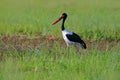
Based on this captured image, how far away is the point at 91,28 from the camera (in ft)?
50.8

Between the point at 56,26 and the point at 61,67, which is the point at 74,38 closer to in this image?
the point at 56,26

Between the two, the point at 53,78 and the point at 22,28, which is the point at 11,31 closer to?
the point at 22,28

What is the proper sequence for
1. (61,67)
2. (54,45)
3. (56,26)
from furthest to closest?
(56,26) < (54,45) < (61,67)

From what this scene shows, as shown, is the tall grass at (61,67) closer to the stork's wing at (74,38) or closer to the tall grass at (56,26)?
the stork's wing at (74,38)

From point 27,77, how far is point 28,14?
11.5 m

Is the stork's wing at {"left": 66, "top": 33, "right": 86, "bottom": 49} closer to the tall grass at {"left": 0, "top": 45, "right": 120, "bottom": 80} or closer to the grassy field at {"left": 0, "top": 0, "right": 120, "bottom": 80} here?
the grassy field at {"left": 0, "top": 0, "right": 120, "bottom": 80}

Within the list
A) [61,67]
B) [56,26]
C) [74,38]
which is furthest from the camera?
[56,26]

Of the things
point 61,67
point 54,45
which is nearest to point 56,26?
point 54,45

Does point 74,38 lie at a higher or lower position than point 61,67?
higher

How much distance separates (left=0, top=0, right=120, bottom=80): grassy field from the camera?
8.34m

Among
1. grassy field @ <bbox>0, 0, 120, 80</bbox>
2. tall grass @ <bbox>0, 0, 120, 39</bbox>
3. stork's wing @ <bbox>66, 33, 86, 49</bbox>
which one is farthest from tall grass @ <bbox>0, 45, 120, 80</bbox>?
tall grass @ <bbox>0, 0, 120, 39</bbox>

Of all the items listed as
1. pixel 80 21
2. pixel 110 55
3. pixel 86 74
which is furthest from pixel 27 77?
pixel 80 21

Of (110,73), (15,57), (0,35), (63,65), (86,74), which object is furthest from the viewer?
(0,35)

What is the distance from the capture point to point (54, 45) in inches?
509
